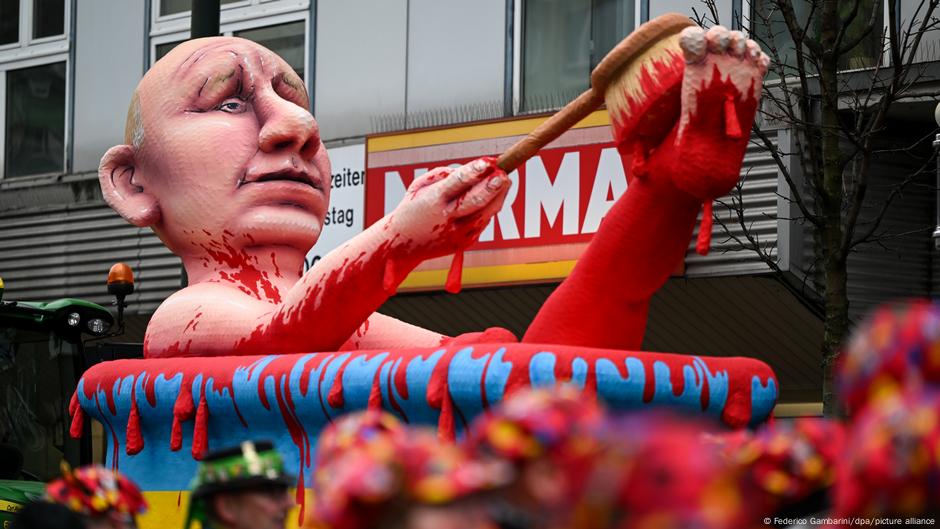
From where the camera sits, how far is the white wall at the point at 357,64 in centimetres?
1372

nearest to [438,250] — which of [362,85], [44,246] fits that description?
[362,85]

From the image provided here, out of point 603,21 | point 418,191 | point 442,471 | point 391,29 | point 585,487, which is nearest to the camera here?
point 585,487

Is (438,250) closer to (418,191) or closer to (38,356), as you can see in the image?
(418,191)

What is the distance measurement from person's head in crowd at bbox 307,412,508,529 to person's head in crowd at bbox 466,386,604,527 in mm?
30

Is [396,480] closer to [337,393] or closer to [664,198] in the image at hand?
[664,198]

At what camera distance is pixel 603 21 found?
12875mm

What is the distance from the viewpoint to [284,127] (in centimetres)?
618

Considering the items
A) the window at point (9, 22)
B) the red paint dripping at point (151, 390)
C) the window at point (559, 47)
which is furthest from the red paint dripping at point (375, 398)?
the window at point (9, 22)

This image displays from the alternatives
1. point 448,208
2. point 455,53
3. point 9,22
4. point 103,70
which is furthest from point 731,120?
point 9,22

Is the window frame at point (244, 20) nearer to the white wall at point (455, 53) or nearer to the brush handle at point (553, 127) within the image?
the white wall at point (455, 53)

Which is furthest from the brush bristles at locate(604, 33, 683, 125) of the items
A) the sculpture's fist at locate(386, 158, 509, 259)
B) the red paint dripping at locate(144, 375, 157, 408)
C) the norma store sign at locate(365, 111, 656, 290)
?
the norma store sign at locate(365, 111, 656, 290)

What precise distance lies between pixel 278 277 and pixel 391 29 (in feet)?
25.1

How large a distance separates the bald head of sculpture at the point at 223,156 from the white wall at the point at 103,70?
351 inches

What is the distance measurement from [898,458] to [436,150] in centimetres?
1079
